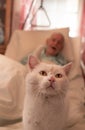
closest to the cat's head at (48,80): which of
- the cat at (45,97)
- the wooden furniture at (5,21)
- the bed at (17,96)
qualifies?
the cat at (45,97)

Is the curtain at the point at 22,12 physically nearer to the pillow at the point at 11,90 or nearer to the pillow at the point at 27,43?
the pillow at the point at 27,43

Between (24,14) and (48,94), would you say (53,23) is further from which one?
(48,94)

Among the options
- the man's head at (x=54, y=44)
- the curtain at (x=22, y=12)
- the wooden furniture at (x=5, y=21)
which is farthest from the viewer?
the curtain at (x=22, y=12)

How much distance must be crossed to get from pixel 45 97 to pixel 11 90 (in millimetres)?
493

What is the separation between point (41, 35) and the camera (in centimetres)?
249

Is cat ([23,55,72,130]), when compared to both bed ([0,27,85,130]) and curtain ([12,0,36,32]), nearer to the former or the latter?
bed ([0,27,85,130])

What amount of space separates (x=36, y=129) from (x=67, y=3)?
2.07 meters

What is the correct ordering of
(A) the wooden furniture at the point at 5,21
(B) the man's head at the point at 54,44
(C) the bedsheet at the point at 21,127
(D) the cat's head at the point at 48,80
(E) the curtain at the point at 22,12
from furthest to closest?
1. (E) the curtain at the point at 22,12
2. (A) the wooden furniture at the point at 5,21
3. (B) the man's head at the point at 54,44
4. (C) the bedsheet at the point at 21,127
5. (D) the cat's head at the point at 48,80

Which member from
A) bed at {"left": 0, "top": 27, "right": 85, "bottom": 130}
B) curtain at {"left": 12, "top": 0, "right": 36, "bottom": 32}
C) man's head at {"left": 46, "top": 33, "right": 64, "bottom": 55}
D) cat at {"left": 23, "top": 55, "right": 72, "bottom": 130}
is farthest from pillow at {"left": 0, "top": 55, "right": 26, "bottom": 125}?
curtain at {"left": 12, "top": 0, "right": 36, "bottom": 32}

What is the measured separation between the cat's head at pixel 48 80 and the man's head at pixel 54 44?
119 centimetres

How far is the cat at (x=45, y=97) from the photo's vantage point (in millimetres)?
1052

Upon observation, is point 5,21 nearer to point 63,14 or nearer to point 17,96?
point 63,14

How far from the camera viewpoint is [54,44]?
2320 millimetres

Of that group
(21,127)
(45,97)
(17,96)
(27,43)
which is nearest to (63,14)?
(27,43)
